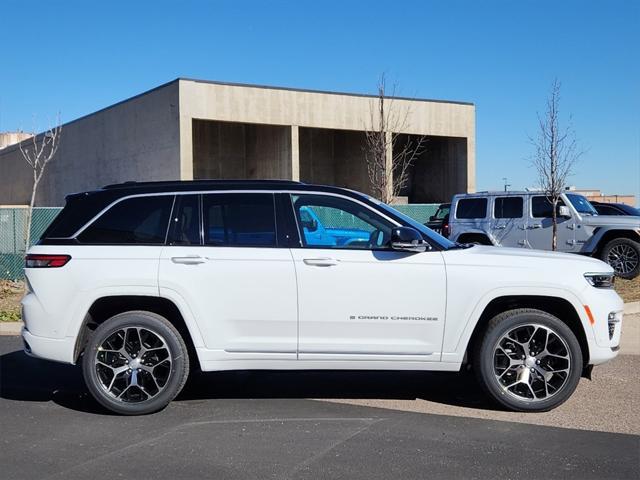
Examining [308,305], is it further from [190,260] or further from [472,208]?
[472,208]

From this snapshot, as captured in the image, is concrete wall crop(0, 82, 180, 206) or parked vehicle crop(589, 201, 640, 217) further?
concrete wall crop(0, 82, 180, 206)

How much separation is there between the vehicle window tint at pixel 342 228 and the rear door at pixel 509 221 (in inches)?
391

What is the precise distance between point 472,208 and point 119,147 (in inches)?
1107

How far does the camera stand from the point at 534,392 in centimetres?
625

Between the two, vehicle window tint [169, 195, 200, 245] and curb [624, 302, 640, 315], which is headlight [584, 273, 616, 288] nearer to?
vehicle window tint [169, 195, 200, 245]

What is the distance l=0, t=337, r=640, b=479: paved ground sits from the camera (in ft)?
16.3

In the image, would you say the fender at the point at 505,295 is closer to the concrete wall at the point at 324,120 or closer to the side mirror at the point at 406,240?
the side mirror at the point at 406,240

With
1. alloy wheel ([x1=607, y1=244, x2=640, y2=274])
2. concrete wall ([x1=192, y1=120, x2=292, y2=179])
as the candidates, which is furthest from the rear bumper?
concrete wall ([x1=192, y1=120, x2=292, y2=179])

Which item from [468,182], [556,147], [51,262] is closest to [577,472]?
[51,262]

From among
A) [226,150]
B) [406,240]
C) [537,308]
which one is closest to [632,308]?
[537,308]

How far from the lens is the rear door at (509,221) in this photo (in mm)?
15914

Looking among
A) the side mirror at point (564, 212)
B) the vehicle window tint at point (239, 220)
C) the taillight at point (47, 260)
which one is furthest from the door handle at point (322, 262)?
the side mirror at point (564, 212)

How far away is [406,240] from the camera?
19.8ft

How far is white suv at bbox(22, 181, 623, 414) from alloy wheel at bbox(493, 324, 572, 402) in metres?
0.01
